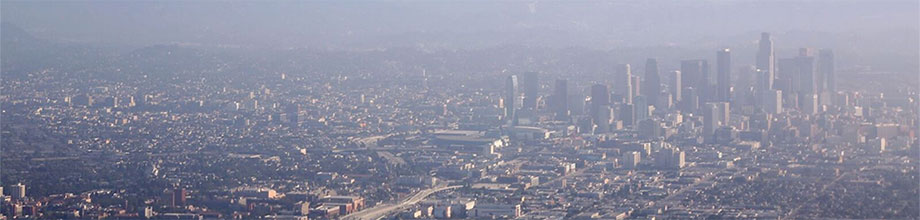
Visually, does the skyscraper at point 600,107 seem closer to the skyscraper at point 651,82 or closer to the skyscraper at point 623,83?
the skyscraper at point 623,83

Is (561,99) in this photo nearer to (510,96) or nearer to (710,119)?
(510,96)

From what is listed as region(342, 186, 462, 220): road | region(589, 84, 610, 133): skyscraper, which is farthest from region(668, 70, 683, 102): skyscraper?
region(342, 186, 462, 220): road

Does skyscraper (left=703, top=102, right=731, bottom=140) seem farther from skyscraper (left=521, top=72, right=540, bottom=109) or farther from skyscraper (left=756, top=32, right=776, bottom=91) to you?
skyscraper (left=521, top=72, right=540, bottom=109)

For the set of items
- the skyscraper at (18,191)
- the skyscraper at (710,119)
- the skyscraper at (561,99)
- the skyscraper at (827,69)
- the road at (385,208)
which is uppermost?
the skyscraper at (827,69)

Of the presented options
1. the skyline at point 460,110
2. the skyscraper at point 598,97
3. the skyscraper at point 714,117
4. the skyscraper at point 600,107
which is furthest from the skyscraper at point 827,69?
the skyscraper at point 598,97

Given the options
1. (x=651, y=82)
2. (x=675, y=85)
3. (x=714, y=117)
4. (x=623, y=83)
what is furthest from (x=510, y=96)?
(x=714, y=117)

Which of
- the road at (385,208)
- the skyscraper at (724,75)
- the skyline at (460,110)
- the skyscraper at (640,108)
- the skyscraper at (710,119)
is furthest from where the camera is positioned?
the skyscraper at (724,75)

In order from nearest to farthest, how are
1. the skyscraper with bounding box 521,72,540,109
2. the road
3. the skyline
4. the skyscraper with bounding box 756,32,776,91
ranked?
the road
the skyline
the skyscraper with bounding box 756,32,776,91
the skyscraper with bounding box 521,72,540,109
